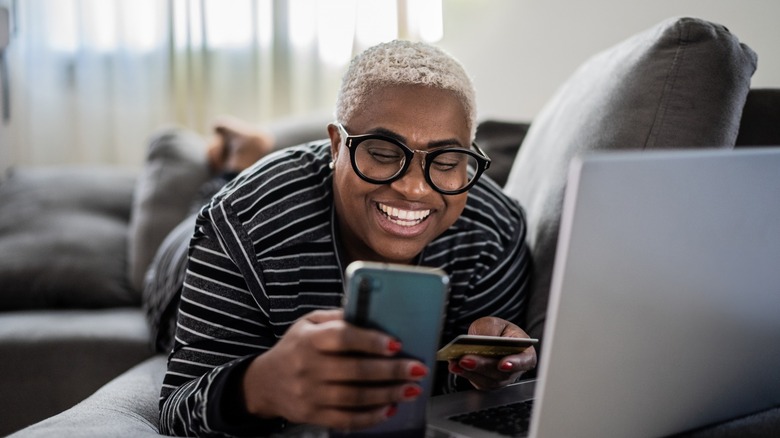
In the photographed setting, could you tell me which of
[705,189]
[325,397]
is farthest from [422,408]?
[705,189]

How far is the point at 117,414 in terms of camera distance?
1.10 m

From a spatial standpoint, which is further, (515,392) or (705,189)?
(515,392)

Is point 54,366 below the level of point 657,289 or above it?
below

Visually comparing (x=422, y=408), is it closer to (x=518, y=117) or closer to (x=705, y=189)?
(x=705, y=189)

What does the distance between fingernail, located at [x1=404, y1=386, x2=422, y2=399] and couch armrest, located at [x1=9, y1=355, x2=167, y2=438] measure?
1.21ft

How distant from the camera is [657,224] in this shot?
2.35 feet

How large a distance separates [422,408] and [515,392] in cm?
30

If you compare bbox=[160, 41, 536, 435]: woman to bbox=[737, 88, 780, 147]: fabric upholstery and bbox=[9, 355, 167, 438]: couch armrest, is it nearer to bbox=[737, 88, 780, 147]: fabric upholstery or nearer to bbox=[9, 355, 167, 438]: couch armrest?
bbox=[9, 355, 167, 438]: couch armrest

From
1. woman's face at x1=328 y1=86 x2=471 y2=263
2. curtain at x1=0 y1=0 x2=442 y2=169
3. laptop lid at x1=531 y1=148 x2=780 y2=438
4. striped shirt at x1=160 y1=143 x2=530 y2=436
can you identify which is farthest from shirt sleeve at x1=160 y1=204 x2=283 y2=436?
curtain at x1=0 y1=0 x2=442 y2=169

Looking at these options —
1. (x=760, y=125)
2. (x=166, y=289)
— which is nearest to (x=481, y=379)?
(x=760, y=125)

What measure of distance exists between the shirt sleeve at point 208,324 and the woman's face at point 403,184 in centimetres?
20

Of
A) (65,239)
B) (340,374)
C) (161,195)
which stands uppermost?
(340,374)

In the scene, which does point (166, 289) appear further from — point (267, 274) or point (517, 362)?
point (517, 362)

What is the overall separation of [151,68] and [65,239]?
1152 mm
